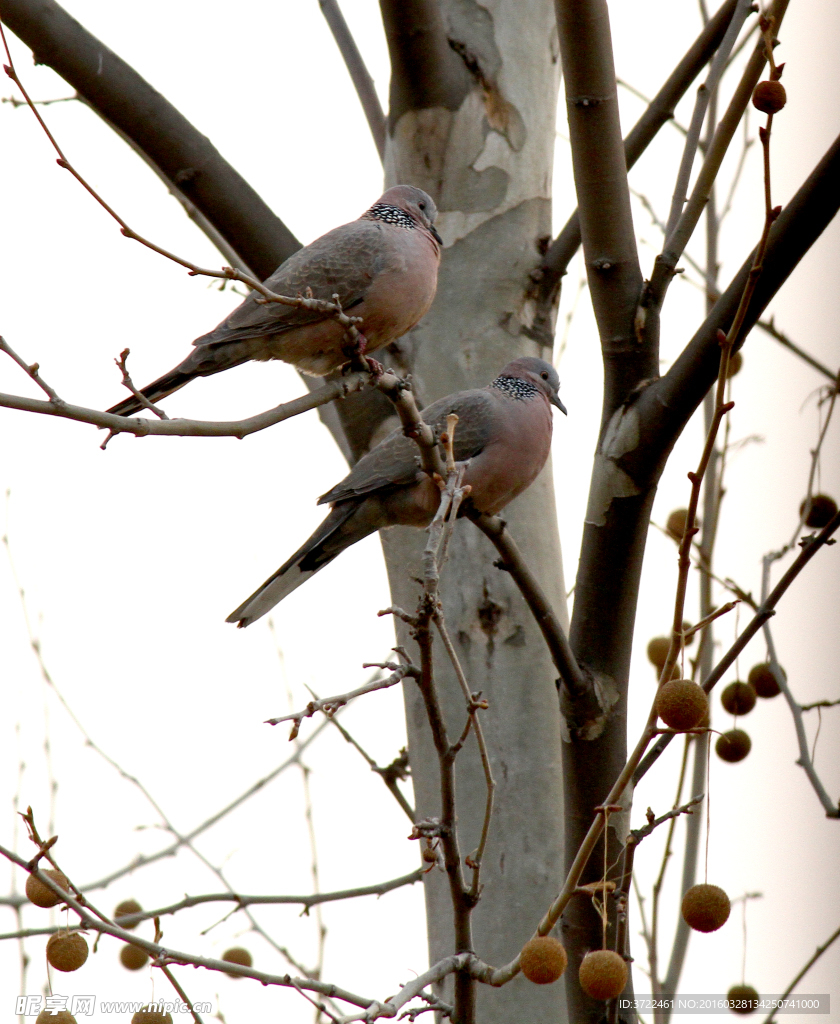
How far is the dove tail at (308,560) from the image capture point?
308 cm

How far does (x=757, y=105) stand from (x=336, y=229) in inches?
75.0

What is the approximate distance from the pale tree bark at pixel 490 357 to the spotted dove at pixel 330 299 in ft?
0.78

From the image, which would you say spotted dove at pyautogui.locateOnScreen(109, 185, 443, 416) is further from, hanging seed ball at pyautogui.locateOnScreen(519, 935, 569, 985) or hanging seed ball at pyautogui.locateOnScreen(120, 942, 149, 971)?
hanging seed ball at pyautogui.locateOnScreen(519, 935, 569, 985)

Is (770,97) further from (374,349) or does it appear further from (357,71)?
(357,71)

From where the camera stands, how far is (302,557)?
3.20 m

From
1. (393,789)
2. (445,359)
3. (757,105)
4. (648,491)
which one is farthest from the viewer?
(445,359)

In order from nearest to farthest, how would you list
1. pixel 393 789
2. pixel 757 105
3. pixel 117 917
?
pixel 757 105 → pixel 117 917 → pixel 393 789

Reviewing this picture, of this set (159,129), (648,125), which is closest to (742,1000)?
(648,125)

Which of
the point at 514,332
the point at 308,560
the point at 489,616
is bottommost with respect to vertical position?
the point at 489,616

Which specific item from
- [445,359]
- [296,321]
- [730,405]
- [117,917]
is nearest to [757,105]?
[730,405]

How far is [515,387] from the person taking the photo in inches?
130

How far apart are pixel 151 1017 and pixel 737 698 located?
1465 millimetres

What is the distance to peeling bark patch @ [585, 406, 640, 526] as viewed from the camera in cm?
239

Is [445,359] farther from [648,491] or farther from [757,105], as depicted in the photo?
[757,105]
